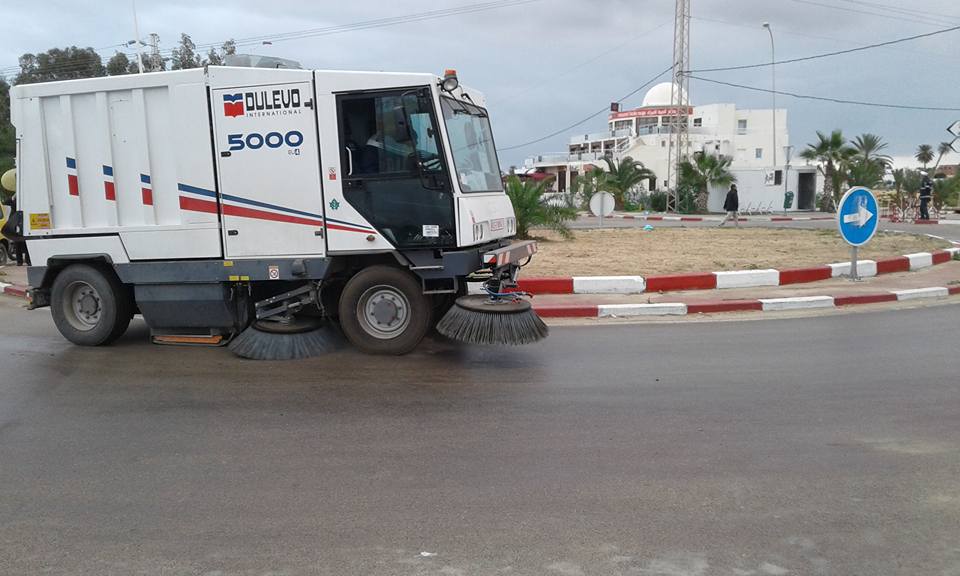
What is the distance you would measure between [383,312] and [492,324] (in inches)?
47.3

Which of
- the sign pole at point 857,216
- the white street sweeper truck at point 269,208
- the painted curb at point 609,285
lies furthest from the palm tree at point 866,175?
the white street sweeper truck at point 269,208

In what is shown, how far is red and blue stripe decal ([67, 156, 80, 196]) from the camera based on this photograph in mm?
7699

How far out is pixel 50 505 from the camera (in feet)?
13.4

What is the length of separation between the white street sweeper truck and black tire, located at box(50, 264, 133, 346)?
21 mm

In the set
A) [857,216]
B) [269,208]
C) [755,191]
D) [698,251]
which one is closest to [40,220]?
[269,208]

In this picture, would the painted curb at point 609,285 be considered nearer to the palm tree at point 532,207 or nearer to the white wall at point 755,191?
the palm tree at point 532,207

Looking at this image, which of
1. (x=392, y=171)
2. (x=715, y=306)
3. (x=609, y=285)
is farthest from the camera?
(x=609, y=285)

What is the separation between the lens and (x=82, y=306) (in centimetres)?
821

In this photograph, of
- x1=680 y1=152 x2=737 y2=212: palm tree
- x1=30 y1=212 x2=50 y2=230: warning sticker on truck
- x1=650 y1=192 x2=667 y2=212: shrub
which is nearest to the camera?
x1=30 y1=212 x2=50 y2=230: warning sticker on truck

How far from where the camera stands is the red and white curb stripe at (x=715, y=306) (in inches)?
384

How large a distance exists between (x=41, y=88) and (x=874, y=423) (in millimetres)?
8357

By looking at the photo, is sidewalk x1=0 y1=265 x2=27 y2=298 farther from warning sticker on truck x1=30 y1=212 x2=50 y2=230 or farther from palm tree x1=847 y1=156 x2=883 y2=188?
palm tree x1=847 y1=156 x2=883 y2=188

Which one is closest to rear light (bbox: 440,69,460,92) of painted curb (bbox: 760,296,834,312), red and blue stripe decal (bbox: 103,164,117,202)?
red and blue stripe decal (bbox: 103,164,117,202)

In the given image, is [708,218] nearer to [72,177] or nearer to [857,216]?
[857,216]
